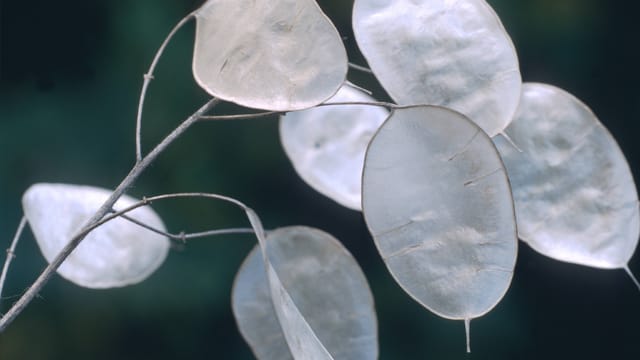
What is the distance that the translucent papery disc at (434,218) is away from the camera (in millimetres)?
456

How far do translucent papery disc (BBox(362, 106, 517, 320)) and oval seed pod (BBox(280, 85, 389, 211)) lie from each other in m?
0.16

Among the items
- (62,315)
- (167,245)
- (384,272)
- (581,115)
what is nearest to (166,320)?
(62,315)

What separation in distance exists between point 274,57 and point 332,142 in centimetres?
20

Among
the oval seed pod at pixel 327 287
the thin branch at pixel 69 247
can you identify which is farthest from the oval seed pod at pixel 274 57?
the oval seed pod at pixel 327 287

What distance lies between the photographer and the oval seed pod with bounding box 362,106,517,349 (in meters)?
0.46

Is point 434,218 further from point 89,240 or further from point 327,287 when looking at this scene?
point 89,240

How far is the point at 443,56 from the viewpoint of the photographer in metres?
0.48

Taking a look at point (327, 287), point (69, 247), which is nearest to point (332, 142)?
point (327, 287)

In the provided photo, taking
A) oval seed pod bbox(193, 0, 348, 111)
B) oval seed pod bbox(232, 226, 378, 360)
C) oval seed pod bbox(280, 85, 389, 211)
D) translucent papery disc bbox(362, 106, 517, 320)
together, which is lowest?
oval seed pod bbox(232, 226, 378, 360)

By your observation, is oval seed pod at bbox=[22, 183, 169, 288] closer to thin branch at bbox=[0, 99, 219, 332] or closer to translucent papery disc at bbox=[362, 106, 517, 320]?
thin branch at bbox=[0, 99, 219, 332]

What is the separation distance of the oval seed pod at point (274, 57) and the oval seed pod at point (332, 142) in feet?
0.57

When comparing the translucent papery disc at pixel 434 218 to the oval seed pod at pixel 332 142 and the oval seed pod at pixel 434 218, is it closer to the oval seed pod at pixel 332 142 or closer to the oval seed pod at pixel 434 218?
the oval seed pod at pixel 434 218

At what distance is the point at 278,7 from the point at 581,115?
21cm

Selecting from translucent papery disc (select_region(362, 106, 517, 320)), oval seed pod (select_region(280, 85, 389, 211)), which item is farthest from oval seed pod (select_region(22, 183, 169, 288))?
translucent papery disc (select_region(362, 106, 517, 320))
